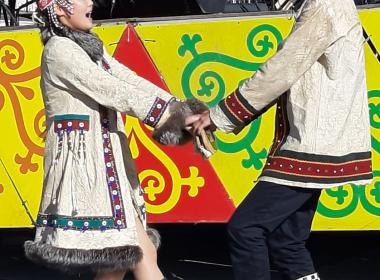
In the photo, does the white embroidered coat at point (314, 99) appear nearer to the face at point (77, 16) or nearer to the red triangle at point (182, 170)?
the face at point (77, 16)

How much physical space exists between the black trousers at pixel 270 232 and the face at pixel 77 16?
0.93 m

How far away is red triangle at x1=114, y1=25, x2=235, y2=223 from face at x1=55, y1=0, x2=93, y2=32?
1.73m

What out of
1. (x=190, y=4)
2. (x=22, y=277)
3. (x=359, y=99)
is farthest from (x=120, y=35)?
(x=359, y=99)

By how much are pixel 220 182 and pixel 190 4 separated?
1.49m

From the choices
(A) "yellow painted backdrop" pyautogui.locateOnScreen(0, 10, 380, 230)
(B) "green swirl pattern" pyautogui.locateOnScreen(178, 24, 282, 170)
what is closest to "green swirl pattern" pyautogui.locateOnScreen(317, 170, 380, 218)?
(A) "yellow painted backdrop" pyautogui.locateOnScreen(0, 10, 380, 230)

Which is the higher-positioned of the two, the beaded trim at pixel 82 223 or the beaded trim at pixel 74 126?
the beaded trim at pixel 74 126

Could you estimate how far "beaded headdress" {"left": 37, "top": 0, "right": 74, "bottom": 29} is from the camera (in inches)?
133

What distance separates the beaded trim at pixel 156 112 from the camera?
130 inches

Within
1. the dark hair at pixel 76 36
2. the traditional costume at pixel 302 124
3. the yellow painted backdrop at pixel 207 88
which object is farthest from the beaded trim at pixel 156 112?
the yellow painted backdrop at pixel 207 88

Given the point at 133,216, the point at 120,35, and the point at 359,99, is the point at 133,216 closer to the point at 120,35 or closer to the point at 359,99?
Result: the point at 359,99

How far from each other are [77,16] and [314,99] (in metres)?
0.97

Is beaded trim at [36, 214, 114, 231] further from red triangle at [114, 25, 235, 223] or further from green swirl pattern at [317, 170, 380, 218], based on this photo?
green swirl pattern at [317, 170, 380, 218]

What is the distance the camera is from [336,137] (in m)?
3.30

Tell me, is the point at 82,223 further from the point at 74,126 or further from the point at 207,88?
the point at 207,88
